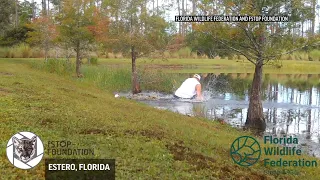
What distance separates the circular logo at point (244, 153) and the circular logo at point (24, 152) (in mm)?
3176

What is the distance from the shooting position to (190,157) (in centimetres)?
592

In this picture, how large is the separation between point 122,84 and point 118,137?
14.7m

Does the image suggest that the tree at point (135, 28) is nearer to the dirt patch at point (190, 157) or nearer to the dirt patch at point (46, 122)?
the dirt patch at point (46, 122)

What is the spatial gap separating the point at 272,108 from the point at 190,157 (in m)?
11.1

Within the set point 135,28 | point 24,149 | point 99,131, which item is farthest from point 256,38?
point 24,149

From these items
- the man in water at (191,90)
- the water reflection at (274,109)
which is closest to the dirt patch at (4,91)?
the water reflection at (274,109)

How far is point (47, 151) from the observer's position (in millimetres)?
5340

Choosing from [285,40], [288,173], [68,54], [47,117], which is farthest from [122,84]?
[288,173]

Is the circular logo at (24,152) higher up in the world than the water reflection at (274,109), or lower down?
higher up

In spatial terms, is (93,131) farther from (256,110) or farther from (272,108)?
(272,108)

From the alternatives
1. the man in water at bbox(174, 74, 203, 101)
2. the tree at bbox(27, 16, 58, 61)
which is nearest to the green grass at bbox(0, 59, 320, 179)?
the man in water at bbox(174, 74, 203, 101)

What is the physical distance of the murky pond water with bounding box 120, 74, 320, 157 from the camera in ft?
38.9

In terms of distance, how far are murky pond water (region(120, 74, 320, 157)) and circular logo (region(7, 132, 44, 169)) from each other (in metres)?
6.81

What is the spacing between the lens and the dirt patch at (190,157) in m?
5.64
